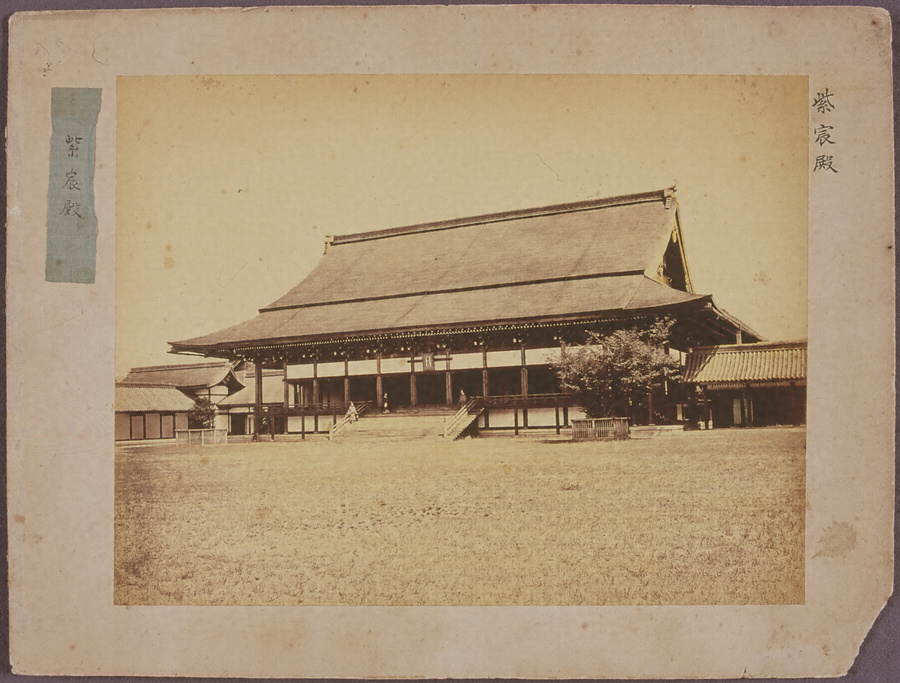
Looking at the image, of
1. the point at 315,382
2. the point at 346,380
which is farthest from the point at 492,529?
the point at 315,382

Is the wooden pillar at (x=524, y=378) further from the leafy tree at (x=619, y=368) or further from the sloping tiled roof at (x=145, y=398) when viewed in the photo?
the sloping tiled roof at (x=145, y=398)

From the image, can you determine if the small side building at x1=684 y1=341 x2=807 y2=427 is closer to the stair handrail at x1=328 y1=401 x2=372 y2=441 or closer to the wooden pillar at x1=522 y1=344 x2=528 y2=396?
the wooden pillar at x1=522 y1=344 x2=528 y2=396

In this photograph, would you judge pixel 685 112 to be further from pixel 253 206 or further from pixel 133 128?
pixel 133 128

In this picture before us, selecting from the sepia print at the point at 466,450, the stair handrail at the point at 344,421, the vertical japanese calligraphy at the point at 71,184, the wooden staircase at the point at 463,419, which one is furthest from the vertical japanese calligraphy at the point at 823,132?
the vertical japanese calligraphy at the point at 71,184

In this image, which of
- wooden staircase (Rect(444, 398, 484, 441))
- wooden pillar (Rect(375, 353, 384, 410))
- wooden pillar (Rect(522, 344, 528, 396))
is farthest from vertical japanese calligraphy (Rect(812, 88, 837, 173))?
wooden pillar (Rect(375, 353, 384, 410))

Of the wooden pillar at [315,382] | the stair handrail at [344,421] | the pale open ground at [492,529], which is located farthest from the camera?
the wooden pillar at [315,382]

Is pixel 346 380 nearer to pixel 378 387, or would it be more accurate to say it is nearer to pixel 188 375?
pixel 378 387
